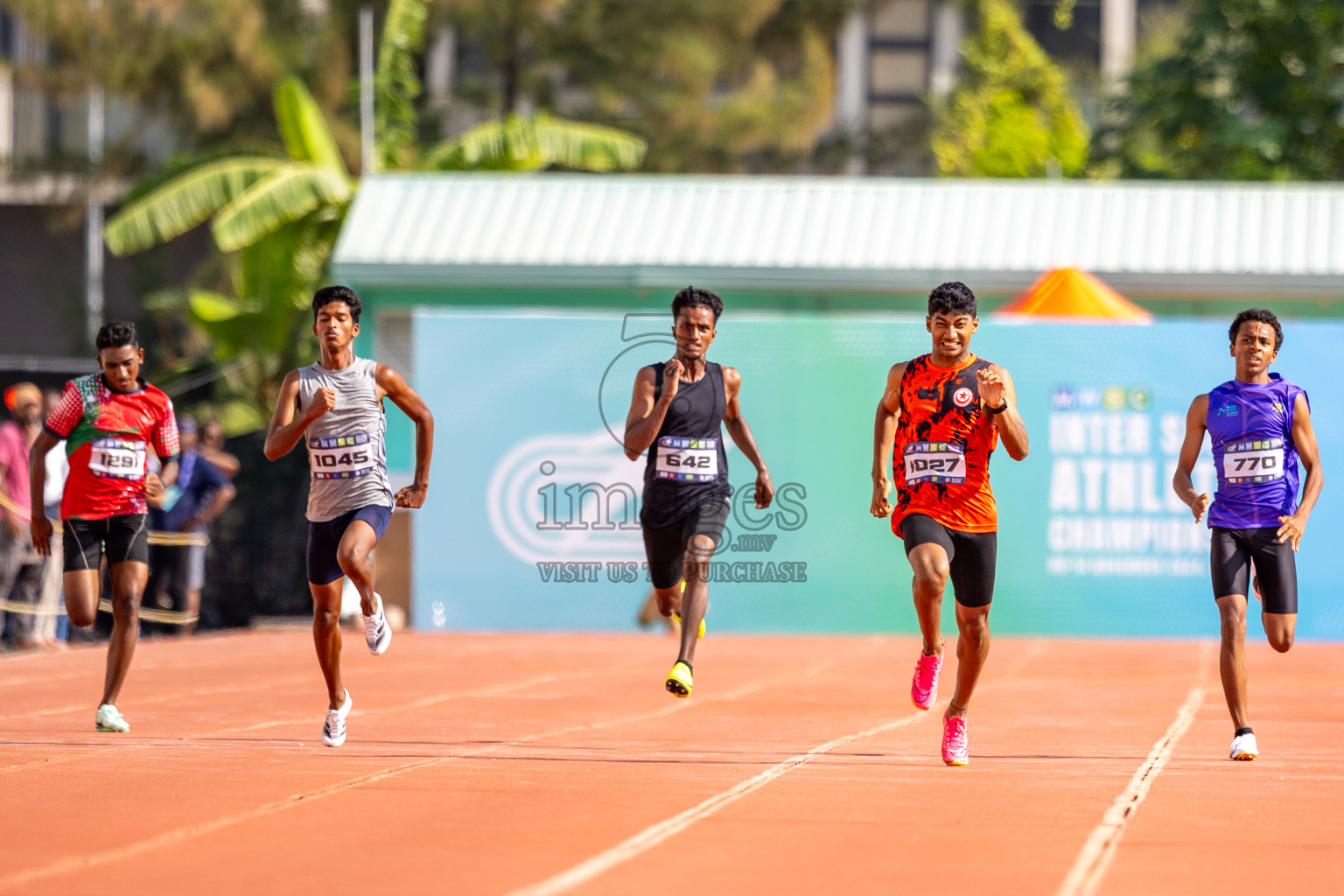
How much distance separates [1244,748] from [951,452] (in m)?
1.87

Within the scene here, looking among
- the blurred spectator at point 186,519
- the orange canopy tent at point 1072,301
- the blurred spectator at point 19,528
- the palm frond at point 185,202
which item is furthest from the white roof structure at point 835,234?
the blurred spectator at point 19,528

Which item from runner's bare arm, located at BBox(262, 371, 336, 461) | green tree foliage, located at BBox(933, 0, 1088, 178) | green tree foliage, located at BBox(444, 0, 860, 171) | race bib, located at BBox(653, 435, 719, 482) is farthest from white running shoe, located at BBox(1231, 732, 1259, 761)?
green tree foliage, located at BBox(933, 0, 1088, 178)

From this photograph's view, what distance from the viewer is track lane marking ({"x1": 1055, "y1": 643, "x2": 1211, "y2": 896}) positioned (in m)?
5.50

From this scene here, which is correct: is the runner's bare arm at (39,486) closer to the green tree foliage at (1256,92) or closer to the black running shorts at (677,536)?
the black running shorts at (677,536)

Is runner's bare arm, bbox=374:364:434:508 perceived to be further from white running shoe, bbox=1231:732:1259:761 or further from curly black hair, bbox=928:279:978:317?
white running shoe, bbox=1231:732:1259:761

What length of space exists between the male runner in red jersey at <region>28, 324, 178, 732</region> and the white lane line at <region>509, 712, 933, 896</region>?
3450 mm

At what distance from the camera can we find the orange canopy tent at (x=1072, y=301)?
1689cm

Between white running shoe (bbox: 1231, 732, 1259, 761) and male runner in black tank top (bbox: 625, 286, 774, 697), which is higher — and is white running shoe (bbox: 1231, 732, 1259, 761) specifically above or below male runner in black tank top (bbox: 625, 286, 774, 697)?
below

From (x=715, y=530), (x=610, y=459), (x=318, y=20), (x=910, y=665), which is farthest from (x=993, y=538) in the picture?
(x=318, y=20)

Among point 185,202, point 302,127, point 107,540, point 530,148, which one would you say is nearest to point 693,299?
point 107,540

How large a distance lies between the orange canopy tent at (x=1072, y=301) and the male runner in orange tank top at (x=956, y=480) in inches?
351

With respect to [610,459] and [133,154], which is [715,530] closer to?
[610,459]

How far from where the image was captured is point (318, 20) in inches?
1310

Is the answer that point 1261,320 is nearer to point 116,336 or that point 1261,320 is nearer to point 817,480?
point 116,336
